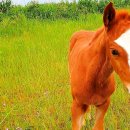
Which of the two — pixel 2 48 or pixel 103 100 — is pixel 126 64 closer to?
pixel 103 100

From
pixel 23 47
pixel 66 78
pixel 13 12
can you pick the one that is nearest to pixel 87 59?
pixel 66 78

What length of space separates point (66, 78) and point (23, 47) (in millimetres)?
2171

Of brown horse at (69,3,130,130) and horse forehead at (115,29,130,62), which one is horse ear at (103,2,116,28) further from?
horse forehead at (115,29,130,62)

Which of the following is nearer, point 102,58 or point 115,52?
point 115,52

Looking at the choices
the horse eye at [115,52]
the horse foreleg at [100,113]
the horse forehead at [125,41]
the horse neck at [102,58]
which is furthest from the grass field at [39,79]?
the horse forehead at [125,41]

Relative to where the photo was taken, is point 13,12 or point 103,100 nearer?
point 103,100

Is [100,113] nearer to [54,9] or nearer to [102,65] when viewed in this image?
[102,65]

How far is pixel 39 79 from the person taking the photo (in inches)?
272

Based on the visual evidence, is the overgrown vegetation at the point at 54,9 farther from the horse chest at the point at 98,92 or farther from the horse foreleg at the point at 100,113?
the horse chest at the point at 98,92

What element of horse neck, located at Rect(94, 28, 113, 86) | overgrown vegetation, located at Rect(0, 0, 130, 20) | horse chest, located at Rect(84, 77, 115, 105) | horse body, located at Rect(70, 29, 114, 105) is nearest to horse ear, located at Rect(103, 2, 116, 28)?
horse neck, located at Rect(94, 28, 113, 86)

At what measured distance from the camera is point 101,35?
381 cm

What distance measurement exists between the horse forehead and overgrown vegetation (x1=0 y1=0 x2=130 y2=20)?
818 centimetres

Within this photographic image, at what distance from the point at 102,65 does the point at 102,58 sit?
0.31 ft

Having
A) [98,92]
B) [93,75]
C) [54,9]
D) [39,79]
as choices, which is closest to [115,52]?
[93,75]
